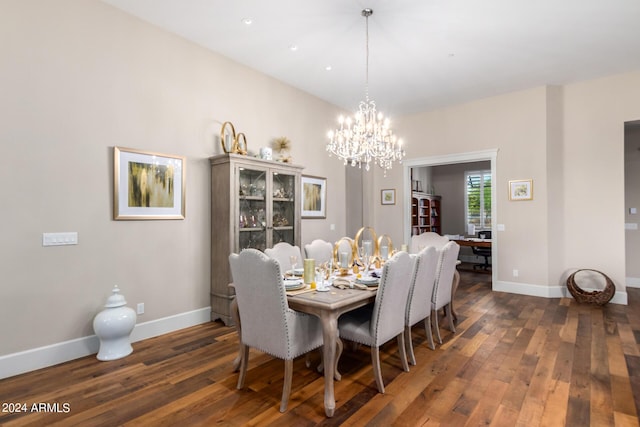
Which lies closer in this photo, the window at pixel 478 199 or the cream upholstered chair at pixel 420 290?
the cream upholstered chair at pixel 420 290

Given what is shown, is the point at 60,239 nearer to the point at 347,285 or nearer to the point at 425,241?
the point at 347,285

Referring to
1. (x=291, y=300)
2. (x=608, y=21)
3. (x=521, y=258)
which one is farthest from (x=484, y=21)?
(x=521, y=258)

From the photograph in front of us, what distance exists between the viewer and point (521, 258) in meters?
5.39

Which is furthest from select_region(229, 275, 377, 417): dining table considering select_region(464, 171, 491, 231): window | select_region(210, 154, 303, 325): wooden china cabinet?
select_region(464, 171, 491, 231): window

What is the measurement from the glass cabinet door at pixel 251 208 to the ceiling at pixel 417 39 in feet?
4.89

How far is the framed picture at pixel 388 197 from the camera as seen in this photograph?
672cm

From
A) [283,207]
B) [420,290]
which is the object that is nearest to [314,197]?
[283,207]

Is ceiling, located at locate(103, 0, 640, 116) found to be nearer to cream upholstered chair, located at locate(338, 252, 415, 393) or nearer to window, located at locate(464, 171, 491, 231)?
cream upholstered chair, located at locate(338, 252, 415, 393)

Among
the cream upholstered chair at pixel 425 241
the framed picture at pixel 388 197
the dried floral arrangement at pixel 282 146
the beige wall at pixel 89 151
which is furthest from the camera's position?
the framed picture at pixel 388 197

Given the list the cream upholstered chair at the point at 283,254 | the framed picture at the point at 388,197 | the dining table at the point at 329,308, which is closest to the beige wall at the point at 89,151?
the cream upholstered chair at the point at 283,254

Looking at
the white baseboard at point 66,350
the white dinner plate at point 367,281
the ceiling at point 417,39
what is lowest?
the white baseboard at point 66,350

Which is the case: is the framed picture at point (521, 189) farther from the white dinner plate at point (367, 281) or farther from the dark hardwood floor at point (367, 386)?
the white dinner plate at point (367, 281)

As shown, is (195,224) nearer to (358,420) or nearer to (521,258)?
(358,420)

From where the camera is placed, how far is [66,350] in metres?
2.90
